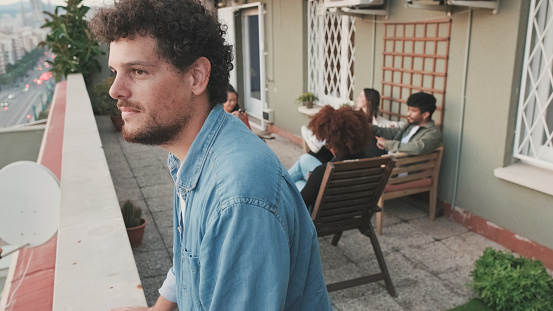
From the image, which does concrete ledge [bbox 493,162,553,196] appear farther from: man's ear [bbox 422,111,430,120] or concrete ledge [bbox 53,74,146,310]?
concrete ledge [bbox 53,74,146,310]

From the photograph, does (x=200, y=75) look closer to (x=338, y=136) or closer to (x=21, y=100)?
(x=338, y=136)

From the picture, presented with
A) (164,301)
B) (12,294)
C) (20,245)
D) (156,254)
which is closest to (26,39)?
(156,254)

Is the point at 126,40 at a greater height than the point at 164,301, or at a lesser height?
greater

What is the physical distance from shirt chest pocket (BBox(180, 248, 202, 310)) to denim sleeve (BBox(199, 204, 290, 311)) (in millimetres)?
150

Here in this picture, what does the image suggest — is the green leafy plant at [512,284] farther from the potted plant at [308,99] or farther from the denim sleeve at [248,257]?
the potted plant at [308,99]

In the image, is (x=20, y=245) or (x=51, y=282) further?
Result: (x=20, y=245)

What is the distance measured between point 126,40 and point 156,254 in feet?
10.1

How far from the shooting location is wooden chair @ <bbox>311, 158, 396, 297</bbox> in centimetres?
308

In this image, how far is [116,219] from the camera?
7.06 ft

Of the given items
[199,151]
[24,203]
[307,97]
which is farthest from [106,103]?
[199,151]

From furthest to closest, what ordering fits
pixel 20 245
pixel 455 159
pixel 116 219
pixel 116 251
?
pixel 455 159, pixel 20 245, pixel 116 219, pixel 116 251

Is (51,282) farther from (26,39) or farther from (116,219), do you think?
(26,39)

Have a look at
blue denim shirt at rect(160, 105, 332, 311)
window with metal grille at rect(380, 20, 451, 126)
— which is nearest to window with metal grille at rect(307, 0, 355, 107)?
window with metal grille at rect(380, 20, 451, 126)

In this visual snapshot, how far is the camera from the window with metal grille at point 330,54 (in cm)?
609
